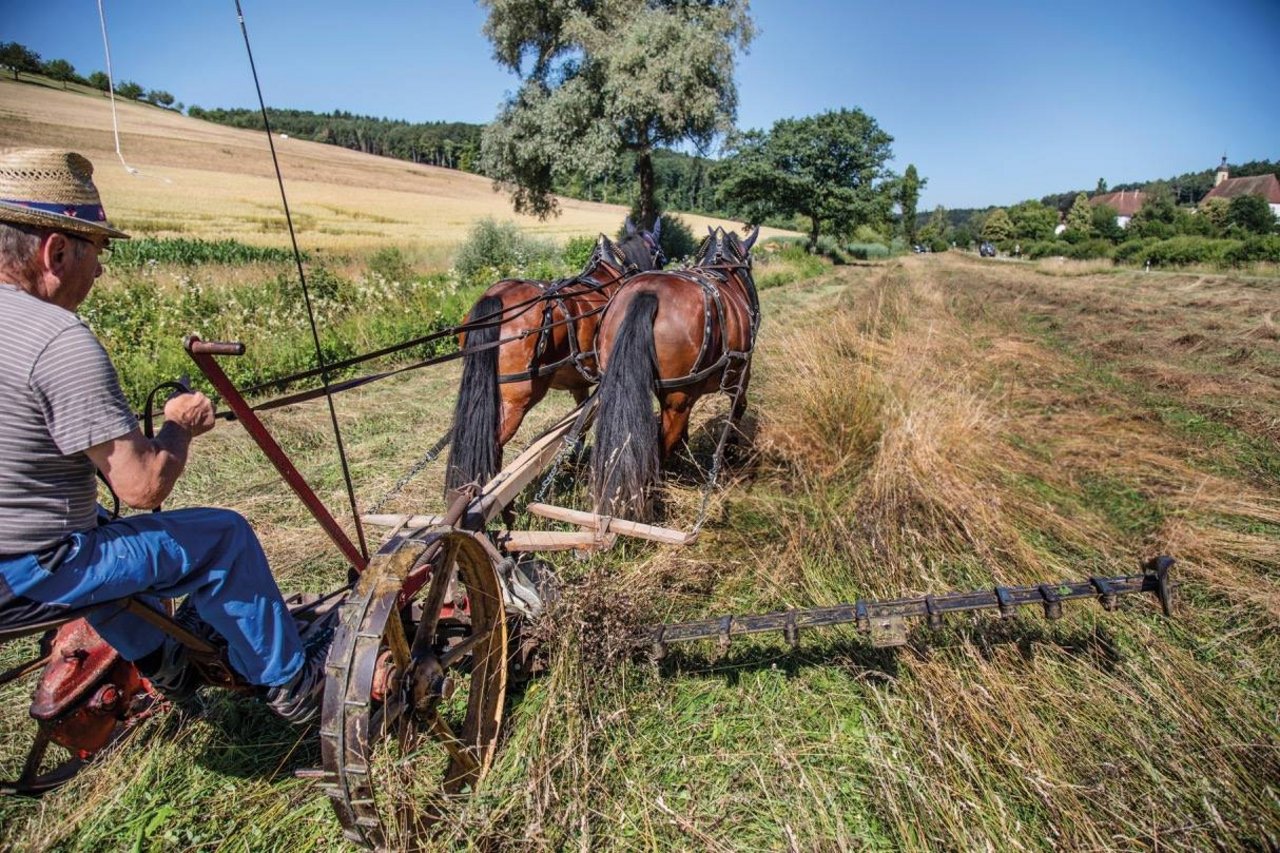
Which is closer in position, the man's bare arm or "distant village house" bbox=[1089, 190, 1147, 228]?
the man's bare arm

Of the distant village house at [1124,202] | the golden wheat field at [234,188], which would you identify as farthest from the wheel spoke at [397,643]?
the distant village house at [1124,202]

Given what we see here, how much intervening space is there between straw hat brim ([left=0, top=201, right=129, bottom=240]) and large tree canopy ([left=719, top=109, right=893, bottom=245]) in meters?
34.5

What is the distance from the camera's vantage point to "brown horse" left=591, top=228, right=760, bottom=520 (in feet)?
11.7

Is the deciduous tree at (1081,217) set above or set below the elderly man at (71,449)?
above

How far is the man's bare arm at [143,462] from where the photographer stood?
151 cm

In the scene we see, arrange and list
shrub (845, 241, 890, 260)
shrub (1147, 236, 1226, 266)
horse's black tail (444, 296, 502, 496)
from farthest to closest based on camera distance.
Answer: shrub (845, 241, 890, 260)
shrub (1147, 236, 1226, 266)
horse's black tail (444, 296, 502, 496)

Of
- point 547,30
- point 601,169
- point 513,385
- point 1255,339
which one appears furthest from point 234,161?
point 1255,339

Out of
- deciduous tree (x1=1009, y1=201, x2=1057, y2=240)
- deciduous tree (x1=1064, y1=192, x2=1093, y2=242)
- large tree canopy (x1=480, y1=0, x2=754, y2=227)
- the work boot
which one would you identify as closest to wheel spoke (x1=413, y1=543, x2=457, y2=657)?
the work boot

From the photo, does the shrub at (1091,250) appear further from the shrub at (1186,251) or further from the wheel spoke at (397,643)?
the wheel spoke at (397,643)

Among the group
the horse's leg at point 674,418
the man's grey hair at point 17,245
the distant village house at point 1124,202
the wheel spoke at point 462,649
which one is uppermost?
the distant village house at point 1124,202

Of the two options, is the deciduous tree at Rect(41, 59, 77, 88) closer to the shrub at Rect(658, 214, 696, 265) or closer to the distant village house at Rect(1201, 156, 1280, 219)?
the shrub at Rect(658, 214, 696, 265)

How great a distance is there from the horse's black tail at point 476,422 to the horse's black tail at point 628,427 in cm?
89

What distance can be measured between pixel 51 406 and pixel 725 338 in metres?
3.50

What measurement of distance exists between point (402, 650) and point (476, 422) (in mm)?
2461
